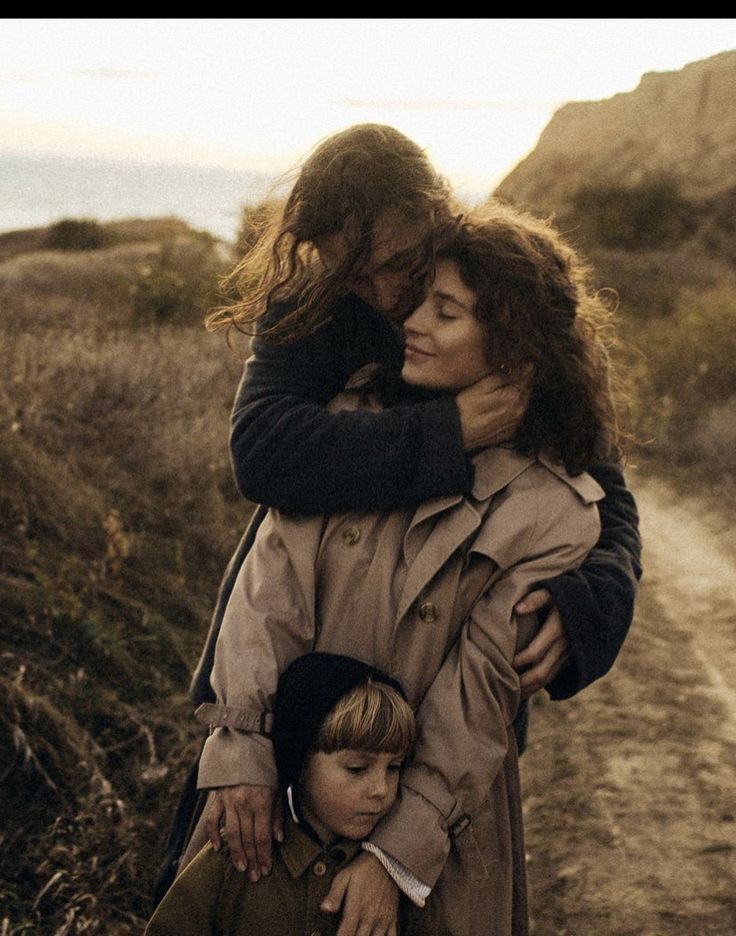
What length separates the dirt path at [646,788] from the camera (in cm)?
353

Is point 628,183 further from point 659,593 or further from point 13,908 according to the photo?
point 13,908

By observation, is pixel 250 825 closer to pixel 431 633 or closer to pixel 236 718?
pixel 236 718

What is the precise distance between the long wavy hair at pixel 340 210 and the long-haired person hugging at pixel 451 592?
0.11 metres

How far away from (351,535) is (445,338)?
0.43 metres

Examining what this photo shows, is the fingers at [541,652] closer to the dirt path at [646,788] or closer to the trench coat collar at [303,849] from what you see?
the trench coat collar at [303,849]

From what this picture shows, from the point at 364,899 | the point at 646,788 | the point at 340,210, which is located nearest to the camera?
the point at 364,899

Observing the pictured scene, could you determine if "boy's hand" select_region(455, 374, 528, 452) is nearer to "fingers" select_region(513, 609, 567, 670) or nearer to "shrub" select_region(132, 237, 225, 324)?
"fingers" select_region(513, 609, 567, 670)

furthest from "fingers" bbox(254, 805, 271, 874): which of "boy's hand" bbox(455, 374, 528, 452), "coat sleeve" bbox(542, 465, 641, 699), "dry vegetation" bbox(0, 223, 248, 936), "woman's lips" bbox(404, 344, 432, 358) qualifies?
"dry vegetation" bbox(0, 223, 248, 936)

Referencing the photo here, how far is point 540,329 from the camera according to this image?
6.54ft

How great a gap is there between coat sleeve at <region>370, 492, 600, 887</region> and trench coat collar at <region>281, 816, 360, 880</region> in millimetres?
62

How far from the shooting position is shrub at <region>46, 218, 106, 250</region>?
2194 cm

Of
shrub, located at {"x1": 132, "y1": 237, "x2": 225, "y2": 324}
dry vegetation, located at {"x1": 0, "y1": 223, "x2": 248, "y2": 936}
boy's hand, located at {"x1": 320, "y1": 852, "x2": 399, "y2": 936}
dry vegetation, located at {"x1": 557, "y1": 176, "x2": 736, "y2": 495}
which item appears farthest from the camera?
dry vegetation, located at {"x1": 557, "y1": 176, "x2": 736, "y2": 495}

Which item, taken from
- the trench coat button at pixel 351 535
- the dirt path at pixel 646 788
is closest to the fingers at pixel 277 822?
the trench coat button at pixel 351 535

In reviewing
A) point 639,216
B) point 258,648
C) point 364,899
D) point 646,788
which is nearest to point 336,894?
point 364,899
